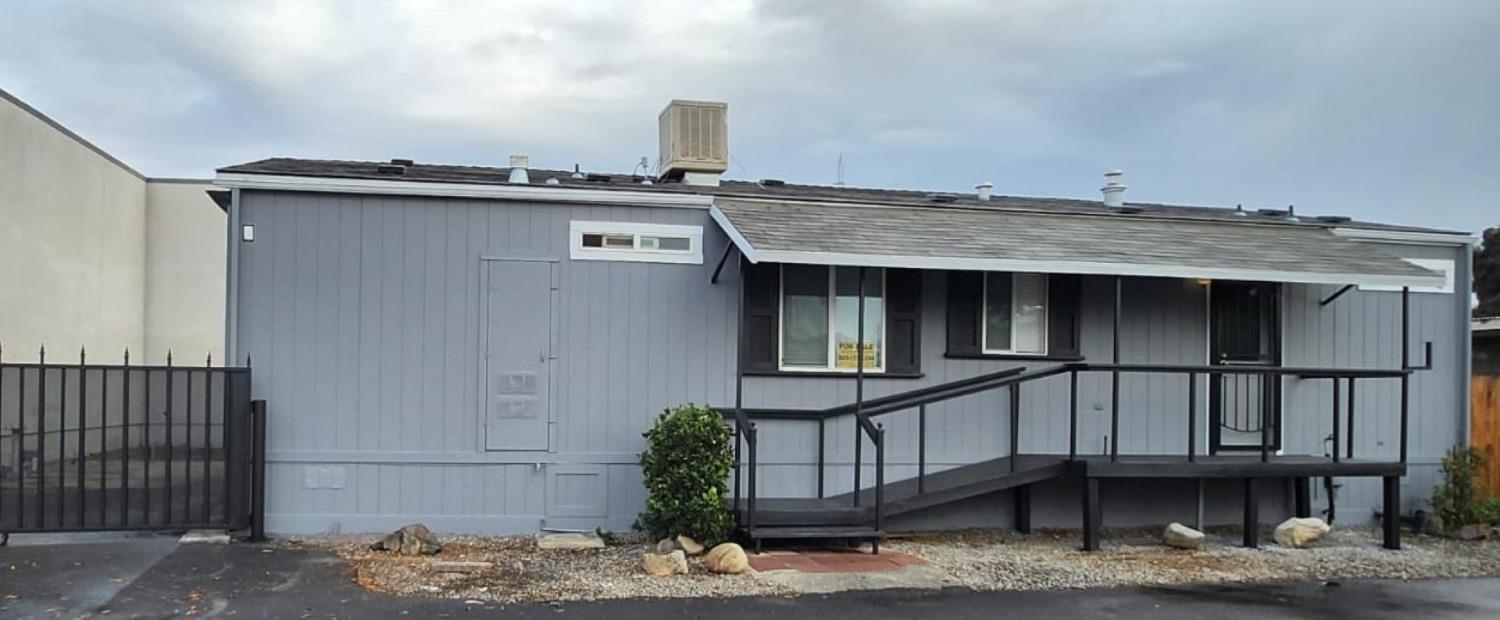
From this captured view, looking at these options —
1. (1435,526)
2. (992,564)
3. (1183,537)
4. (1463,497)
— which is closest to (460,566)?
(992,564)

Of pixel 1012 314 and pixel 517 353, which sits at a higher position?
pixel 1012 314

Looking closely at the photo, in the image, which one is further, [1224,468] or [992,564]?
[1224,468]

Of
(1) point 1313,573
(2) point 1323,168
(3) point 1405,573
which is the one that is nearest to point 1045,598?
(1) point 1313,573

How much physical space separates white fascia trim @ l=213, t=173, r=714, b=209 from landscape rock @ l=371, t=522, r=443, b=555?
2.62m

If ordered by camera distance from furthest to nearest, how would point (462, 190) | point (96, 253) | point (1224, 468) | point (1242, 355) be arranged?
point (96, 253), point (1242, 355), point (1224, 468), point (462, 190)

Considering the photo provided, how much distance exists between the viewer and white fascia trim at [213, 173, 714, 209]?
823cm

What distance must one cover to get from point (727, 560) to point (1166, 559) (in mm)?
3594

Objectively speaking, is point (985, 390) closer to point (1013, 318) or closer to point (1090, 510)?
point (1013, 318)

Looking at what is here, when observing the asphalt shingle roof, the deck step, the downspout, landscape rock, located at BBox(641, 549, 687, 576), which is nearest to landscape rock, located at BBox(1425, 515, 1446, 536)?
the asphalt shingle roof

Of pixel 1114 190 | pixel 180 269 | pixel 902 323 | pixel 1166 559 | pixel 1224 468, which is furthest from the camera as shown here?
pixel 180 269

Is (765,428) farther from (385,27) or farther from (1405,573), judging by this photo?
(385,27)

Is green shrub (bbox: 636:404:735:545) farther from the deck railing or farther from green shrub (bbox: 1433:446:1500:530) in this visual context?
green shrub (bbox: 1433:446:1500:530)

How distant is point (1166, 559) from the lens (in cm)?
840

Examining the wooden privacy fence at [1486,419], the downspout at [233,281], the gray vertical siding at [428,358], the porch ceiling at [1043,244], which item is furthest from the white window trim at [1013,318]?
→ the downspout at [233,281]
